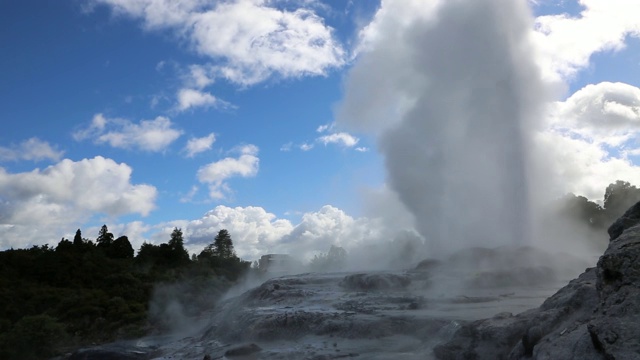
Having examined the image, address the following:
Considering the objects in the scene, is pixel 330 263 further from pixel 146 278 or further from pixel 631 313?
pixel 631 313

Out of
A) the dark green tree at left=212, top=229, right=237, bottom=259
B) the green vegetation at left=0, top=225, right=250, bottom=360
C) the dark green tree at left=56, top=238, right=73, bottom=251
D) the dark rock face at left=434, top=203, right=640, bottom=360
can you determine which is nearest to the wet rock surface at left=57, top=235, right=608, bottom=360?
the dark rock face at left=434, top=203, right=640, bottom=360

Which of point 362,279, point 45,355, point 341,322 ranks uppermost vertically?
point 362,279

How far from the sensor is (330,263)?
57812mm

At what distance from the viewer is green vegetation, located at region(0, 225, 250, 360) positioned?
30.2 m

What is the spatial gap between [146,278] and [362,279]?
35804mm

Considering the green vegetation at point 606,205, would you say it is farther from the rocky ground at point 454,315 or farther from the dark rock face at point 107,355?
the dark rock face at point 107,355

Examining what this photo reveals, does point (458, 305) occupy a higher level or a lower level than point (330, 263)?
lower

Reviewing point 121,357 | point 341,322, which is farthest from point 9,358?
point 341,322

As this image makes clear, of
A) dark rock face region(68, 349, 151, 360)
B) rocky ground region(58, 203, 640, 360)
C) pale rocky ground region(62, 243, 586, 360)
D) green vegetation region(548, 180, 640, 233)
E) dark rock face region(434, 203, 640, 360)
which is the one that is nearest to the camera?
dark rock face region(434, 203, 640, 360)

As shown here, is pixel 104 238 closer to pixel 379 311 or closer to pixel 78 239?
pixel 78 239

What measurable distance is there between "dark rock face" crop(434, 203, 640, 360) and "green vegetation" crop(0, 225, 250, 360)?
2703cm

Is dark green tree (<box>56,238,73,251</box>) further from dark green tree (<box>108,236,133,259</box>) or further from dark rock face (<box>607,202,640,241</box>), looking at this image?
dark rock face (<box>607,202,640,241</box>)

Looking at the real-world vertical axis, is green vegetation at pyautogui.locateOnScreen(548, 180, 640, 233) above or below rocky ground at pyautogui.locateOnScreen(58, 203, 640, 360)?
above

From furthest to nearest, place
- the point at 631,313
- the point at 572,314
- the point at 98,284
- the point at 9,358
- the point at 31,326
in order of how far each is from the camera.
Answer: the point at 98,284, the point at 31,326, the point at 9,358, the point at 572,314, the point at 631,313
